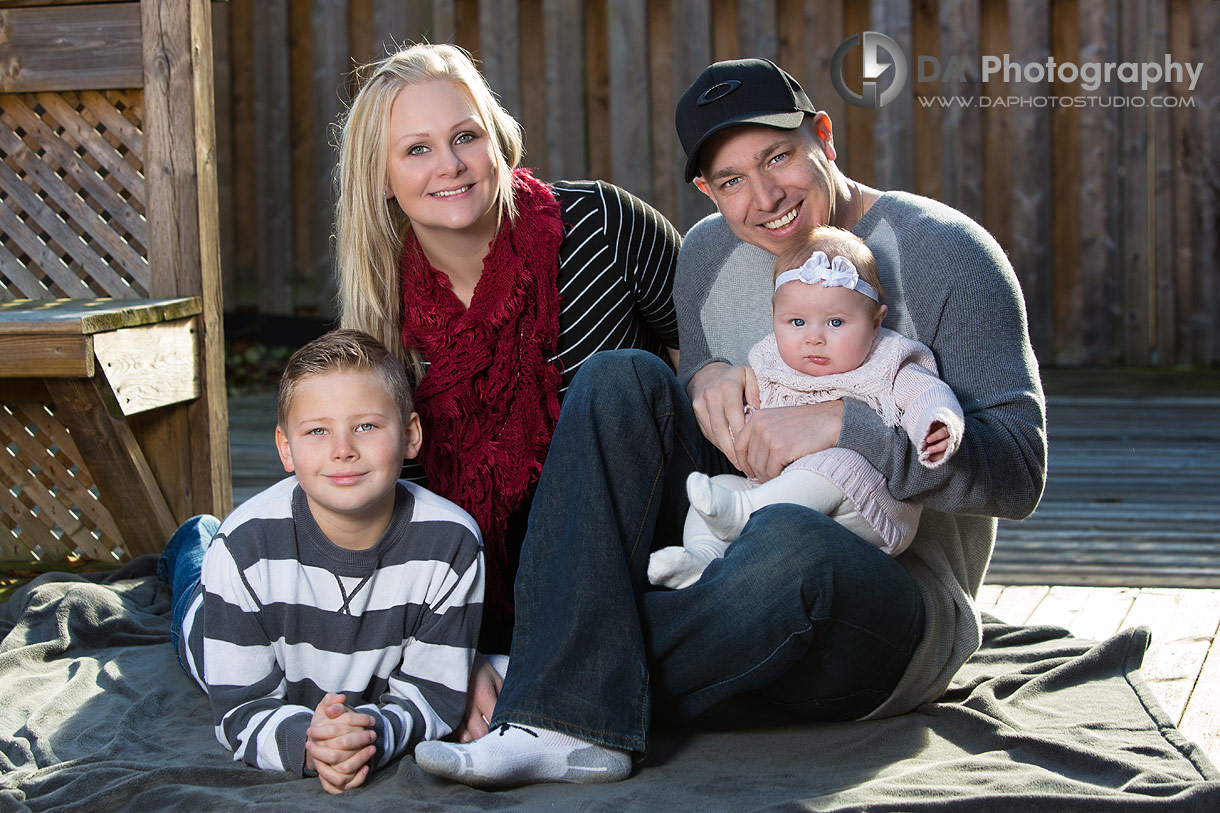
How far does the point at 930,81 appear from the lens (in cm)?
596

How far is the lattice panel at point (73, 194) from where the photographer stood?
3621 mm

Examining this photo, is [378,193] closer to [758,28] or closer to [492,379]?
[492,379]

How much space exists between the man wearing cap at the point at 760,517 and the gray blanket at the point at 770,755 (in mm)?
75

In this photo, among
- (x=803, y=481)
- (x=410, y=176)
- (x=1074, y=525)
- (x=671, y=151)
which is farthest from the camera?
(x=671, y=151)

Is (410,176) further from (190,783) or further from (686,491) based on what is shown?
(190,783)

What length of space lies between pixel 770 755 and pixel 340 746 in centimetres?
70

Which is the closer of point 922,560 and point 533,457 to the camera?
point 922,560

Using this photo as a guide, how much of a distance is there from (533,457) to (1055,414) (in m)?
3.47

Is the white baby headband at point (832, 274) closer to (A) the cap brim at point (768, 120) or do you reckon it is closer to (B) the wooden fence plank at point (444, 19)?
(A) the cap brim at point (768, 120)

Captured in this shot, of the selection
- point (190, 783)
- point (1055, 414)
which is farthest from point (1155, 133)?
point (190, 783)

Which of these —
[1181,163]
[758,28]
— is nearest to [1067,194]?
[1181,163]

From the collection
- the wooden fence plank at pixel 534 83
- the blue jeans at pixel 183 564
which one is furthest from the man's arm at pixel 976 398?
the wooden fence plank at pixel 534 83

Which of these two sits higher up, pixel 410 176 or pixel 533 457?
pixel 410 176

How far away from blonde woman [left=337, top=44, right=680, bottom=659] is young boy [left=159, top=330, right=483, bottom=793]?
0.32 m
